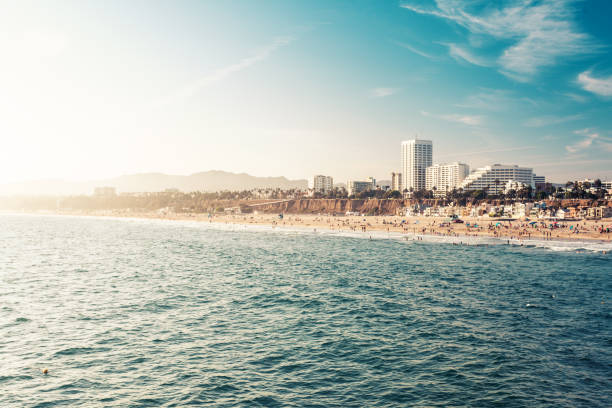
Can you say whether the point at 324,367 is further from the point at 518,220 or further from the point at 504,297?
the point at 518,220

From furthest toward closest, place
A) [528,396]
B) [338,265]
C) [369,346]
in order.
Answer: [338,265] < [369,346] < [528,396]

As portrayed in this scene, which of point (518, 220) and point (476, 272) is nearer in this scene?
point (476, 272)

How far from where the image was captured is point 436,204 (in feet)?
611

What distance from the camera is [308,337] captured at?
21.4 m

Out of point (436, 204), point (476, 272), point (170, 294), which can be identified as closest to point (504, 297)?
point (476, 272)

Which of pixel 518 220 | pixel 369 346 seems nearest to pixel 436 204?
pixel 518 220

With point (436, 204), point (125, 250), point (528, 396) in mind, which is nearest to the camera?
point (528, 396)

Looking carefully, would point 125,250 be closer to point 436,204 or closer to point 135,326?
point 135,326

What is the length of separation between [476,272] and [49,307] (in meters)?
40.7

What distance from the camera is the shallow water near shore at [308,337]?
600 inches

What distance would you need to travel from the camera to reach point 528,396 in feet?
48.8

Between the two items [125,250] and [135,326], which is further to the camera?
[125,250]

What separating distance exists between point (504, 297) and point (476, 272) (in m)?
12.1

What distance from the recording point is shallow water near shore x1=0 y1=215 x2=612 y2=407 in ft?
50.0
